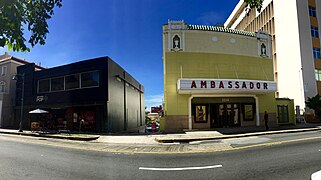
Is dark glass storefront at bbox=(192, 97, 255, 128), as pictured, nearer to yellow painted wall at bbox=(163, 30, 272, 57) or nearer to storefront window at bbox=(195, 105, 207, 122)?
storefront window at bbox=(195, 105, 207, 122)

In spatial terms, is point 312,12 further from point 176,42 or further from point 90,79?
point 90,79

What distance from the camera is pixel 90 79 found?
2300 cm

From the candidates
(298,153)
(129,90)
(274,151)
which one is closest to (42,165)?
(274,151)

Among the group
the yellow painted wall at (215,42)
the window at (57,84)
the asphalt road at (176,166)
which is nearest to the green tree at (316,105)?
the yellow painted wall at (215,42)

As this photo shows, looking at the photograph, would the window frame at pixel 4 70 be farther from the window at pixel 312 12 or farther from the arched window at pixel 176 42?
the window at pixel 312 12

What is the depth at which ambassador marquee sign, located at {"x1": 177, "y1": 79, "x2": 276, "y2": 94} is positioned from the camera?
18812mm

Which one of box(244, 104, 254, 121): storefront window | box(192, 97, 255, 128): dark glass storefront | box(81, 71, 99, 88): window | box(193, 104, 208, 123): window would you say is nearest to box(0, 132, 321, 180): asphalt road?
box(193, 104, 208, 123): window

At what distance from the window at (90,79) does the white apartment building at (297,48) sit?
21.9 meters

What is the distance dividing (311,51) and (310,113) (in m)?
9.40

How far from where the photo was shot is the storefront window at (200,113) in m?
21.2

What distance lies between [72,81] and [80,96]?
2.47 meters

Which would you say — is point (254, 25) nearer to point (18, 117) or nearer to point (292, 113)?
point (292, 113)

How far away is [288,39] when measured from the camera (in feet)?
108

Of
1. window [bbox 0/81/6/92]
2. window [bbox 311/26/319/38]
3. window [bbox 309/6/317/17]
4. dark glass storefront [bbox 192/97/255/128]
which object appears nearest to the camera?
dark glass storefront [bbox 192/97/255/128]
